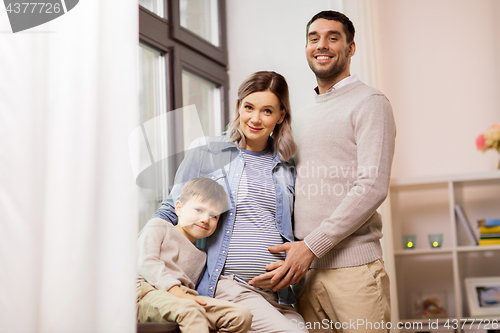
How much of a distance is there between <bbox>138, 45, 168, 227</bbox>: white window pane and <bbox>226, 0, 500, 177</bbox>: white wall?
0.97m

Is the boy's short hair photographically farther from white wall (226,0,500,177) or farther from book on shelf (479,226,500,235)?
book on shelf (479,226,500,235)

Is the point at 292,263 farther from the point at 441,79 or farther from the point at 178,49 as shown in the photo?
the point at 441,79

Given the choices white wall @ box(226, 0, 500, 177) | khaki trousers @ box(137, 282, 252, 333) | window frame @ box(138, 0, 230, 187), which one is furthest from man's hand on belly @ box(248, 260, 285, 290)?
white wall @ box(226, 0, 500, 177)

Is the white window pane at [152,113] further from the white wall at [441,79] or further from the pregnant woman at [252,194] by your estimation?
the white wall at [441,79]

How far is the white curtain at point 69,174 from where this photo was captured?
1.72 feet

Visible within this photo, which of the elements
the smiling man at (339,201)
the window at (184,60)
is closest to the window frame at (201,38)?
the window at (184,60)

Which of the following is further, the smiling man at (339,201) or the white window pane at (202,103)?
the white window pane at (202,103)

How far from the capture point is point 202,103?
152 centimetres

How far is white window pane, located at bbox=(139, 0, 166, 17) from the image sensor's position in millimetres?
1535

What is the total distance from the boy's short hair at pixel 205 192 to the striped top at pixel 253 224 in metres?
0.05

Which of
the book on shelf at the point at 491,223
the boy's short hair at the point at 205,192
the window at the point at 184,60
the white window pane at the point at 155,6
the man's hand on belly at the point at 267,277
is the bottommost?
the man's hand on belly at the point at 267,277

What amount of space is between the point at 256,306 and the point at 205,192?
0.28 m

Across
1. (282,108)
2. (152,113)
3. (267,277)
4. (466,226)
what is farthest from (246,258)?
(466,226)

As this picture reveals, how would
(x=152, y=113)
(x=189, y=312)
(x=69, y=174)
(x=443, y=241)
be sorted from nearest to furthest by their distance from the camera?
A: 1. (x=69, y=174)
2. (x=189, y=312)
3. (x=152, y=113)
4. (x=443, y=241)
